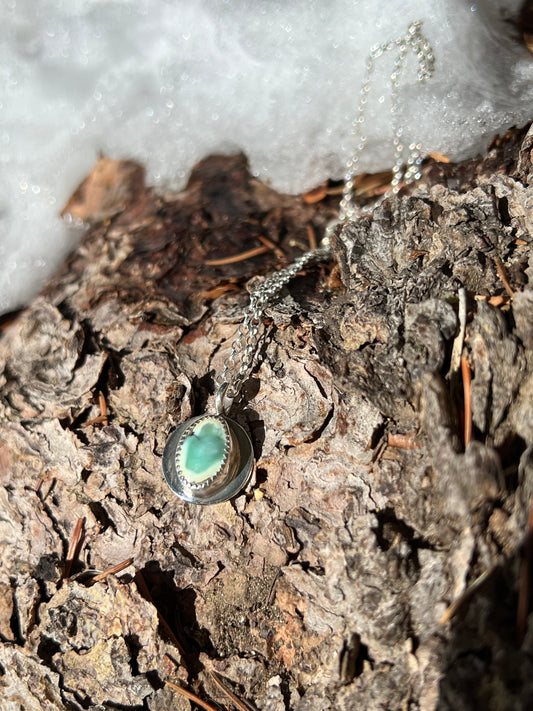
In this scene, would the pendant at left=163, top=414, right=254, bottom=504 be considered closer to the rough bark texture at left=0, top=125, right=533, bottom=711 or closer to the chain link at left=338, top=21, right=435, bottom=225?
the rough bark texture at left=0, top=125, right=533, bottom=711

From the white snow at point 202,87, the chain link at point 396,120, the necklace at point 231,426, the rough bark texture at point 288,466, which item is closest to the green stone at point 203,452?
the necklace at point 231,426

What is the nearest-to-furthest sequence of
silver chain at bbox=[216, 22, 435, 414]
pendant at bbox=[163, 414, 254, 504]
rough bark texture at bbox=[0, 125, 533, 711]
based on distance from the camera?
rough bark texture at bbox=[0, 125, 533, 711]
pendant at bbox=[163, 414, 254, 504]
silver chain at bbox=[216, 22, 435, 414]

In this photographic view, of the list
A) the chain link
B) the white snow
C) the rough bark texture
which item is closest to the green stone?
the rough bark texture

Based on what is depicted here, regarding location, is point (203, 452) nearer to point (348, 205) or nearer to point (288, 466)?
point (288, 466)

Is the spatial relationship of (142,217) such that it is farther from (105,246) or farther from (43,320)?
(43,320)

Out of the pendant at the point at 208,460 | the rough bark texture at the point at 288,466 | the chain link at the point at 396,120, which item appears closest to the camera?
the rough bark texture at the point at 288,466

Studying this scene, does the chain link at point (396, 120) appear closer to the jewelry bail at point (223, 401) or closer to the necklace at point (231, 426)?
the necklace at point (231, 426)
